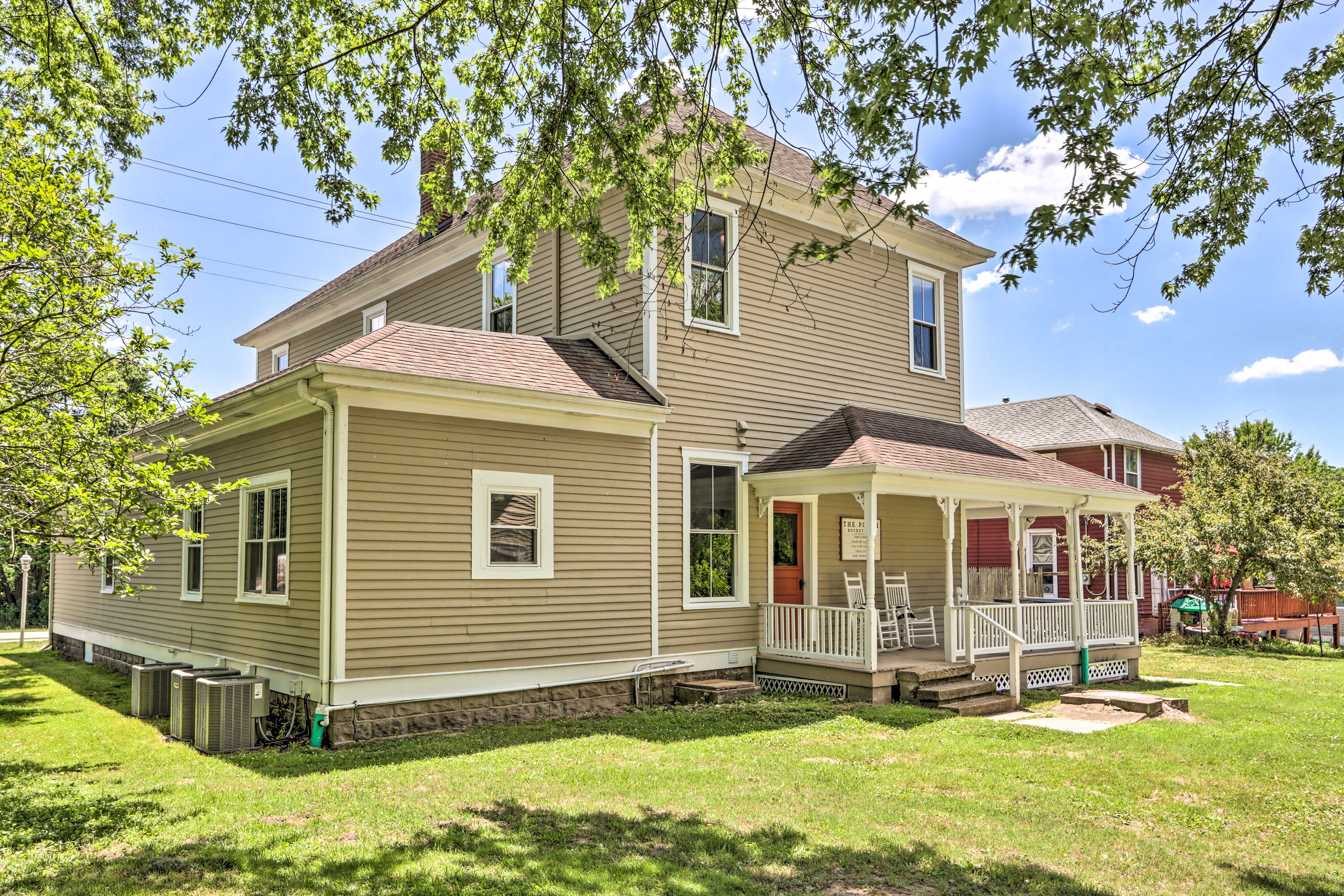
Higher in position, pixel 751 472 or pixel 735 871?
pixel 751 472

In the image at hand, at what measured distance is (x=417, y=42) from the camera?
7.70 m

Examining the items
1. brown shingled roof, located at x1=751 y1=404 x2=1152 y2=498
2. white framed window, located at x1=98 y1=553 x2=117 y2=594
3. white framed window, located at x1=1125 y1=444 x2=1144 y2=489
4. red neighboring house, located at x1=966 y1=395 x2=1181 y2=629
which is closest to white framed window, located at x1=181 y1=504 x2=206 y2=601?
white framed window, located at x1=98 y1=553 x2=117 y2=594

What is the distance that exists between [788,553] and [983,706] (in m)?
3.52

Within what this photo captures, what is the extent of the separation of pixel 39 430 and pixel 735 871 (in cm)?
707

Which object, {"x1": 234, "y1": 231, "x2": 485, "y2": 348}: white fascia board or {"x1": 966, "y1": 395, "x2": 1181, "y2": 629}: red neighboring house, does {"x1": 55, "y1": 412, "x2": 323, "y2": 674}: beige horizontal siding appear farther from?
{"x1": 966, "y1": 395, "x2": 1181, "y2": 629}: red neighboring house

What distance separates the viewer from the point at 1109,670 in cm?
1501

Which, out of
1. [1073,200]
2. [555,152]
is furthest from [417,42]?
[1073,200]

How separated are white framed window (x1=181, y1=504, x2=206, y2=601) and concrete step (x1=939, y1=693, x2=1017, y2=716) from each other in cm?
992

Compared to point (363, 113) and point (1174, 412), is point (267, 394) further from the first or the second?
point (1174, 412)

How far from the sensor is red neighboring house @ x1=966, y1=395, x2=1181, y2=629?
26.0m

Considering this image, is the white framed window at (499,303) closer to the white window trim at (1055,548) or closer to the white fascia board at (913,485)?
the white fascia board at (913,485)

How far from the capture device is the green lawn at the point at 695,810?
5348 mm

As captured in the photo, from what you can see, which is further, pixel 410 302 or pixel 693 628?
pixel 410 302

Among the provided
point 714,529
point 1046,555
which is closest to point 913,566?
point 714,529
